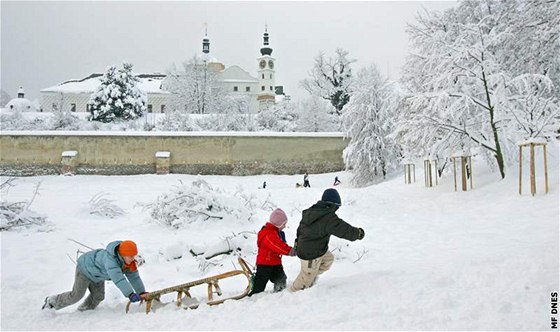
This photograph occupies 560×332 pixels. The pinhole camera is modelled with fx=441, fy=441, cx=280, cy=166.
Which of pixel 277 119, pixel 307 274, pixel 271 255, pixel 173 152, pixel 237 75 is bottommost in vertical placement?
pixel 307 274

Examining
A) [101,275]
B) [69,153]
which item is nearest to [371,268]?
[101,275]

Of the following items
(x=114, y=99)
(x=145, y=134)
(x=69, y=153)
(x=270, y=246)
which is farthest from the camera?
(x=114, y=99)

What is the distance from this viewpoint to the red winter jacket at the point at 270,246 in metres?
5.48

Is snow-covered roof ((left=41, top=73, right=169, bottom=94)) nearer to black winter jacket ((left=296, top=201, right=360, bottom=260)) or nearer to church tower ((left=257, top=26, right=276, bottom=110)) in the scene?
church tower ((left=257, top=26, right=276, bottom=110))

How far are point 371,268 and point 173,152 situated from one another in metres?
24.2

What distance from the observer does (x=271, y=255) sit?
5582 millimetres

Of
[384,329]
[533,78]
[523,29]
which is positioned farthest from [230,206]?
[523,29]

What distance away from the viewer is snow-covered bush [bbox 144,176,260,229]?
419 inches

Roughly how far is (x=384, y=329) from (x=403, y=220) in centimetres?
749

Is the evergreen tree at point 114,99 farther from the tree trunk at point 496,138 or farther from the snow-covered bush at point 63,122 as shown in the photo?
the tree trunk at point 496,138

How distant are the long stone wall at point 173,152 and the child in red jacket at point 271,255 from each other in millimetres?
23811

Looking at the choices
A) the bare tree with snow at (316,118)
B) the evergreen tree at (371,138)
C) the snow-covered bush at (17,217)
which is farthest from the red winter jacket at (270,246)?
the bare tree with snow at (316,118)

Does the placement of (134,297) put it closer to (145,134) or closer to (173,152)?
(173,152)

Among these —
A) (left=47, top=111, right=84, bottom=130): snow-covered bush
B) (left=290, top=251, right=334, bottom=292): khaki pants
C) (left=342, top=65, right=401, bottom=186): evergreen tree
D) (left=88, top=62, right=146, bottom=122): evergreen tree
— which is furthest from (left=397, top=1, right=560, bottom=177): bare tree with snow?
(left=47, top=111, right=84, bottom=130): snow-covered bush
